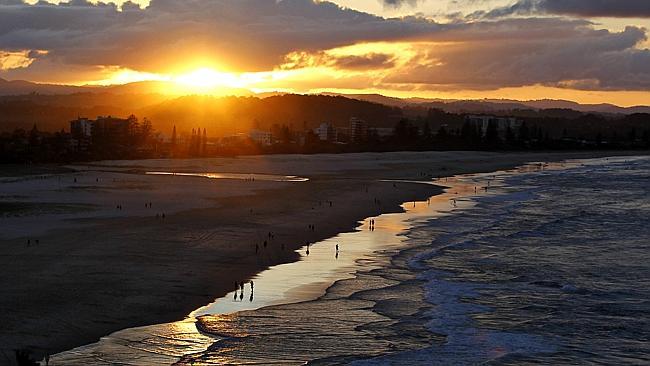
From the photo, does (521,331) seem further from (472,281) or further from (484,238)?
→ (484,238)

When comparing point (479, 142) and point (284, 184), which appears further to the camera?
point (479, 142)

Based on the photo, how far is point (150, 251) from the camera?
101ft

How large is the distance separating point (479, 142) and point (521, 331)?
458ft

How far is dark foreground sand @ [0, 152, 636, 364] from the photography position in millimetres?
20500

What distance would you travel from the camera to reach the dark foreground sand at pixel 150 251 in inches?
807

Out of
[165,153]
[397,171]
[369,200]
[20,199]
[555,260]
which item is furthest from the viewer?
[165,153]

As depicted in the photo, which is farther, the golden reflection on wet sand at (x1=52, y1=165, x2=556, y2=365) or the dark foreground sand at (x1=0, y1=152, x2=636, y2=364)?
the dark foreground sand at (x1=0, y1=152, x2=636, y2=364)

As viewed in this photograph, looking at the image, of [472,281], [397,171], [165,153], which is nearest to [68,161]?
[165,153]

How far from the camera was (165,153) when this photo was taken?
11825 cm

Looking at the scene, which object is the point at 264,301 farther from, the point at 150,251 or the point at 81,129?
the point at 81,129

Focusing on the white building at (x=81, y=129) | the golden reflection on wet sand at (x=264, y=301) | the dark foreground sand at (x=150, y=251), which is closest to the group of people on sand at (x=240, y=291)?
the golden reflection on wet sand at (x=264, y=301)

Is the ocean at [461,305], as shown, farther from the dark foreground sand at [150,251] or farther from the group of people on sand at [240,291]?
the dark foreground sand at [150,251]

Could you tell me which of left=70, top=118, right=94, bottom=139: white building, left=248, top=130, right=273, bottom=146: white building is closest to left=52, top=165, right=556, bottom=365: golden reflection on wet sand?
left=70, top=118, right=94, bottom=139: white building

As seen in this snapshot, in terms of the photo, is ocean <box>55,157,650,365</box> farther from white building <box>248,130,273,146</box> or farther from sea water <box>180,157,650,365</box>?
white building <box>248,130,273,146</box>
